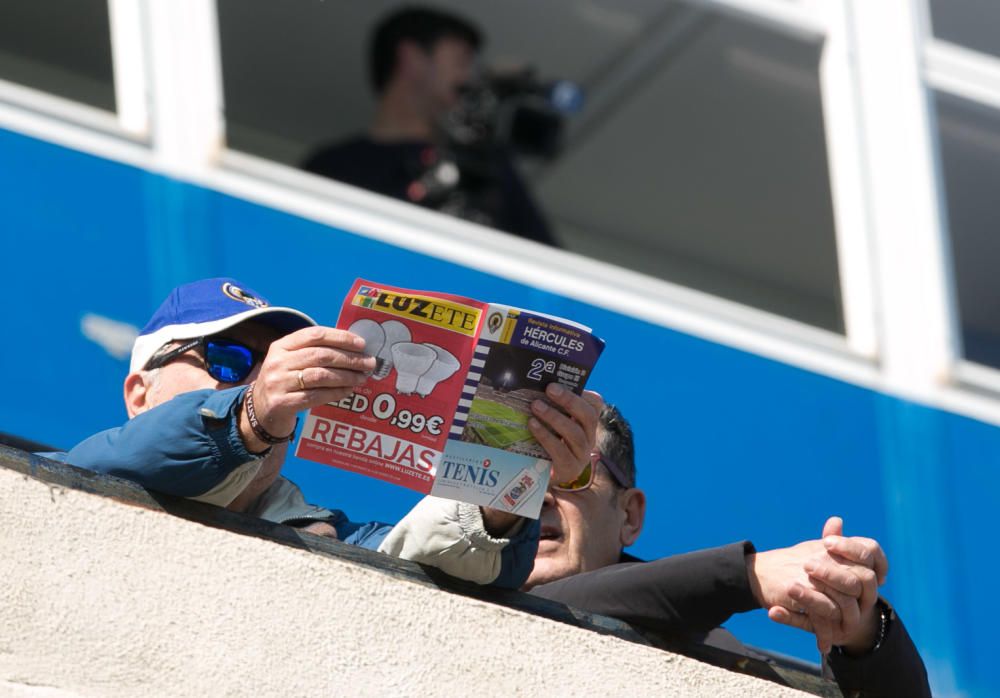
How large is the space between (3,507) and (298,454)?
362 millimetres

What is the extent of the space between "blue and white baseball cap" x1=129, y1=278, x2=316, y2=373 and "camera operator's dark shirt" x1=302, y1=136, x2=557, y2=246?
2.46 meters

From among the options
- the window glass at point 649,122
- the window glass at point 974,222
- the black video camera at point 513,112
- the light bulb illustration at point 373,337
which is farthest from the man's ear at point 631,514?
the window glass at point 649,122

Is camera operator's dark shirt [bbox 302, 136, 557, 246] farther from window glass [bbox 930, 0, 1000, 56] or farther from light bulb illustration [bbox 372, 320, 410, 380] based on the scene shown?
light bulb illustration [bbox 372, 320, 410, 380]

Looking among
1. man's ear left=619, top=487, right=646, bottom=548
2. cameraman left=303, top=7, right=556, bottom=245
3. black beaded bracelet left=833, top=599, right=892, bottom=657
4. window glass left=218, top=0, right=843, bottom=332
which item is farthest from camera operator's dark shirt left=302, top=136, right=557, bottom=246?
black beaded bracelet left=833, top=599, right=892, bottom=657

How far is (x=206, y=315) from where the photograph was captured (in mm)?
2961

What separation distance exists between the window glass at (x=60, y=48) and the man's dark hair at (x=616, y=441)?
18.3 feet

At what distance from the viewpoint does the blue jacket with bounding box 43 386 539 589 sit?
2412mm

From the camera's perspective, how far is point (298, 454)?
235cm

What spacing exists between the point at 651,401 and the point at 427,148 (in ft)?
3.60

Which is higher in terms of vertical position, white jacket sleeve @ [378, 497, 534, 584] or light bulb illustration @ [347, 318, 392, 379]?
light bulb illustration @ [347, 318, 392, 379]

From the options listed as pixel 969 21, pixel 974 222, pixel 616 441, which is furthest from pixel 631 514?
pixel 974 222

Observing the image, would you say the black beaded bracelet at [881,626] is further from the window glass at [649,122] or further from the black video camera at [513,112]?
the window glass at [649,122]

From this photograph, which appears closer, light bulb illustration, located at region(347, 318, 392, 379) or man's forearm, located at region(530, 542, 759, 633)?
light bulb illustration, located at region(347, 318, 392, 379)

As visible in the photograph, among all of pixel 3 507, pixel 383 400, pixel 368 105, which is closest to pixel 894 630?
pixel 383 400
